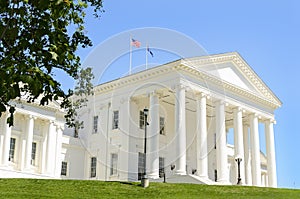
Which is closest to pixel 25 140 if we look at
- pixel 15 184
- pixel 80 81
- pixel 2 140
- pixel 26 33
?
pixel 2 140

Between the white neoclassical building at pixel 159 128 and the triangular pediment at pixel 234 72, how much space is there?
0.32 ft

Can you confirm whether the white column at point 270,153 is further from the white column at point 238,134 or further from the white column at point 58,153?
the white column at point 58,153

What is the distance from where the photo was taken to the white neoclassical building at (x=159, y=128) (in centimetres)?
3950

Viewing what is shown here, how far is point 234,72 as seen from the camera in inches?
1809

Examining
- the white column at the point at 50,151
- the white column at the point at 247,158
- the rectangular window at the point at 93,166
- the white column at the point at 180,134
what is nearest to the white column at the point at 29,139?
the white column at the point at 50,151

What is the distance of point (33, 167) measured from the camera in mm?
45062

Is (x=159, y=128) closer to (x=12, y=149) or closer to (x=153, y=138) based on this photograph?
(x=153, y=138)

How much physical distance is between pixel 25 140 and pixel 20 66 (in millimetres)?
37959

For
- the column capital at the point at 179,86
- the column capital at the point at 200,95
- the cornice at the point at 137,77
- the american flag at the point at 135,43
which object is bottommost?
the column capital at the point at 200,95

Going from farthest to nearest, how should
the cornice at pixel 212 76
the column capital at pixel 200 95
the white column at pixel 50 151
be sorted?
the white column at pixel 50 151
the column capital at pixel 200 95
the cornice at pixel 212 76

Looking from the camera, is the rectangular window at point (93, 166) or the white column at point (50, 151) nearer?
the white column at point (50, 151)

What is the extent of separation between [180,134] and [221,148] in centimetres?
559

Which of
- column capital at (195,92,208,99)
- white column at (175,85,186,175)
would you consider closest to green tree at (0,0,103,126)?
white column at (175,85,186,175)

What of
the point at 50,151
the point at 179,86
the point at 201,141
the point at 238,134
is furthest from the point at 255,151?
the point at 50,151
